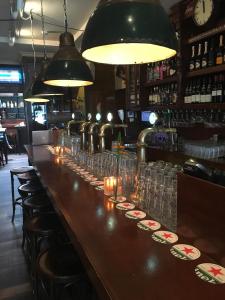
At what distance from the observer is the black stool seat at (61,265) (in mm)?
1489

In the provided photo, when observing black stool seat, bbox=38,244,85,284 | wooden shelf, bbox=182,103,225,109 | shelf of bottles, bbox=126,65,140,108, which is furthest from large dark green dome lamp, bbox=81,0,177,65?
shelf of bottles, bbox=126,65,140,108

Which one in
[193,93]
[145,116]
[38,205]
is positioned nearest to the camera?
[38,205]

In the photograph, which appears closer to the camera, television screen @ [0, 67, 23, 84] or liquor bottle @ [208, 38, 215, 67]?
A: liquor bottle @ [208, 38, 215, 67]

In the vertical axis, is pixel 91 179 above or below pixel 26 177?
above

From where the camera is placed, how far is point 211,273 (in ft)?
3.22

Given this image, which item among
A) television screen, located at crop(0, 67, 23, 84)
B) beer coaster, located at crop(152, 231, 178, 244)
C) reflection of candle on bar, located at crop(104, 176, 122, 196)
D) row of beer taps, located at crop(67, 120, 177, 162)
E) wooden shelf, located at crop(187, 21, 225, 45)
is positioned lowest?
beer coaster, located at crop(152, 231, 178, 244)

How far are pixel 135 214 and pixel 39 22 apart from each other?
5.36 meters

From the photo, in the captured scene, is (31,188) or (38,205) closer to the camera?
(38,205)

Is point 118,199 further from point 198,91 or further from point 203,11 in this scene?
point 203,11

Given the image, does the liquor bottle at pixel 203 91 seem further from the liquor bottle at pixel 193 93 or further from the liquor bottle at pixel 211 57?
the liquor bottle at pixel 211 57

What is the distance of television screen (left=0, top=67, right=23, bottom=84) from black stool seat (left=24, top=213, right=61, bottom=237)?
28.3ft

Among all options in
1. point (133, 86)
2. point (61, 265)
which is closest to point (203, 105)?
point (133, 86)

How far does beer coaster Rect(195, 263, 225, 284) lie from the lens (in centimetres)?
94

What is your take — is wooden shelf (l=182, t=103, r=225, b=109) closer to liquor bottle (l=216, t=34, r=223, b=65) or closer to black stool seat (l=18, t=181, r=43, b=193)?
liquor bottle (l=216, t=34, r=223, b=65)
